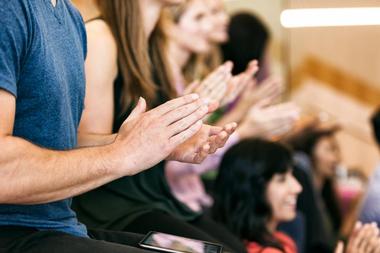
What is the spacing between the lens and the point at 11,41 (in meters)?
0.80

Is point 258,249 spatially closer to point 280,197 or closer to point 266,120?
point 280,197

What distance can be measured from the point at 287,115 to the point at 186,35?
0.36m

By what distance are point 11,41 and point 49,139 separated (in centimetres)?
15

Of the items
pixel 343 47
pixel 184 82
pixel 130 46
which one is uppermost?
pixel 130 46

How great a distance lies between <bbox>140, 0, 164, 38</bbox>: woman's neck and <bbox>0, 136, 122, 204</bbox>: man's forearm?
1.72 ft

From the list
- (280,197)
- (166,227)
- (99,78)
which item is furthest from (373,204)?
(99,78)

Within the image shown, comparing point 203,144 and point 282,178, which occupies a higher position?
point 203,144

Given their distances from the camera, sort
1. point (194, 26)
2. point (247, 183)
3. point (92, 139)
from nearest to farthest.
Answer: point (92, 139) < point (247, 183) < point (194, 26)

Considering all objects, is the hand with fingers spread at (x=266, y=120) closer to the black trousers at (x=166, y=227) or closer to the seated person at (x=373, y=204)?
the seated person at (x=373, y=204)

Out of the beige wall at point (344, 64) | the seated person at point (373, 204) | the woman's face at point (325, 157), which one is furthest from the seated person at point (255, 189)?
the beige wall at point (344, 64)

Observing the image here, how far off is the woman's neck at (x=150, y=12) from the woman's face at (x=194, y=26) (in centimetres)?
48

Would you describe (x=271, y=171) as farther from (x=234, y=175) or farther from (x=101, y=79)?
(x=101, y=79)

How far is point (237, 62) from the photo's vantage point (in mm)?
2260

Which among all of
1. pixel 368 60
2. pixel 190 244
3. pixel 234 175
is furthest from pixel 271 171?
pixel 368 60
